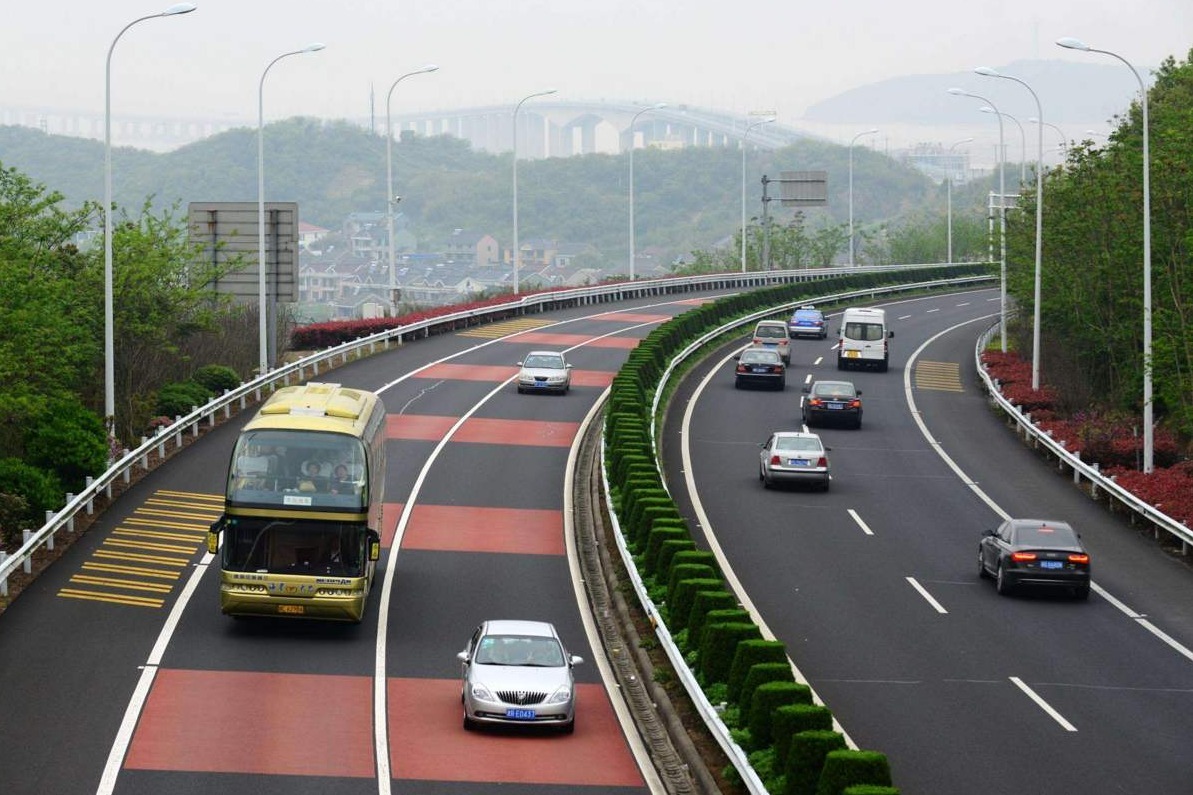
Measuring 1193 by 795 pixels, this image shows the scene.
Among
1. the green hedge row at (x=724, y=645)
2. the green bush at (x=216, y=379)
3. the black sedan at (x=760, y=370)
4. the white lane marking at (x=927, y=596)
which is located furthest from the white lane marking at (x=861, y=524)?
the black sedan at (x=760, y=370)

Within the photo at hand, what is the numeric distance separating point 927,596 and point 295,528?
1211 centimetres

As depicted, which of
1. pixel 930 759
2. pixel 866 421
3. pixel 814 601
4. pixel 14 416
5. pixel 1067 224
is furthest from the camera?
pixel 1067 224

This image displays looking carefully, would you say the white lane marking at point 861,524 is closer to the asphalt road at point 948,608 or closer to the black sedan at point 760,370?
the asphalt road at point 948,608

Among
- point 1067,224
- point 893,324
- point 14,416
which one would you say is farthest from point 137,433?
point 893,324

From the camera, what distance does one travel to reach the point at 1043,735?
22.4 m

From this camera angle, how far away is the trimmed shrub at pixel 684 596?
26.1 metres

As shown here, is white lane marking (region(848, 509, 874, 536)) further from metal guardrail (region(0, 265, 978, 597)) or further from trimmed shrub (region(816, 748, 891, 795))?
trimmed shrub (region(816, 748, 891, 795))

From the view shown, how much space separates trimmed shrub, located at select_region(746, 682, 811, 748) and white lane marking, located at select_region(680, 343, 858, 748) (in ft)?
2.42

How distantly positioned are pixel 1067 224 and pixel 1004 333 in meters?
10.8

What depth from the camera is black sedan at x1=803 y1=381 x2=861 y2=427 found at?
5166 centimetres

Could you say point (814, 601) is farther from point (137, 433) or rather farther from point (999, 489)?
point (137, 433)

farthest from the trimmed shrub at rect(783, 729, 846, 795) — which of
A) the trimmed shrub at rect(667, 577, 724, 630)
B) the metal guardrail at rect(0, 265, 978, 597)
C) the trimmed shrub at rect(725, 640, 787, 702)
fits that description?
the metal guardrail at rect(0, 265, 978, 597)

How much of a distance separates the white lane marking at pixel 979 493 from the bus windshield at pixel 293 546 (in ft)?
44.2

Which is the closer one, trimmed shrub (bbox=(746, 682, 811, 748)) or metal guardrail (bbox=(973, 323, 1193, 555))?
trimmed shrub (bbox=(746, 682, 811, 748))
